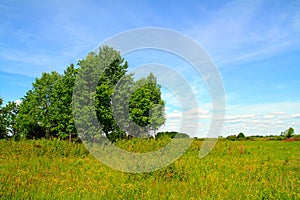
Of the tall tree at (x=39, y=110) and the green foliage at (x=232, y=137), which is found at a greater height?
the tall tree at (x=39, y=110)

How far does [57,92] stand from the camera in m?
34.2

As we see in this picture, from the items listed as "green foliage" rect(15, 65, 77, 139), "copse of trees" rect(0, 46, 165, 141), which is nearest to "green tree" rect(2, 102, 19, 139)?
"green foliage" rect(15, 65, 77, 139)

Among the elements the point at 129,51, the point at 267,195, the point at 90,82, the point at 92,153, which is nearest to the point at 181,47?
the point at 129,51

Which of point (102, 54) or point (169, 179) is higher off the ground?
point (102, 54)

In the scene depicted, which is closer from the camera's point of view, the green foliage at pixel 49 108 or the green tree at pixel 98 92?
the green tree at pixel 98 92

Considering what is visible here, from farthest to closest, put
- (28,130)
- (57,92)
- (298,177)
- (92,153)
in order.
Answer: (28,130), (57,92), (92,153), (298,177)

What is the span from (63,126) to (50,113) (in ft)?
18.8

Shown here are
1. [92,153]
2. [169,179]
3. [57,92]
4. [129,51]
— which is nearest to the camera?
[169,179]

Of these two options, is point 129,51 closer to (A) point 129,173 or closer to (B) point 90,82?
(A) point 129,173

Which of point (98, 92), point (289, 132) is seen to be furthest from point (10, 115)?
point (289, 132)

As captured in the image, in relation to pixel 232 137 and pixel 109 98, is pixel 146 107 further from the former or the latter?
pixel 232 137

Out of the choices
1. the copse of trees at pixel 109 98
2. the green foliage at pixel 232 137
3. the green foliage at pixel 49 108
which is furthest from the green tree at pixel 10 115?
the green foliage at pixel 232 137

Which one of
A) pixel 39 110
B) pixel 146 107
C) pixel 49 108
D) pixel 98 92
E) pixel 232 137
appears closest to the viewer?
pixel 98 92

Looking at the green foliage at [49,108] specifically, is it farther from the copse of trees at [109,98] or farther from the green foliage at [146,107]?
the green foliage at [146,107]
